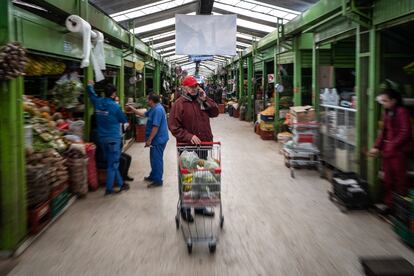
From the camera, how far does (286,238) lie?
175 inches

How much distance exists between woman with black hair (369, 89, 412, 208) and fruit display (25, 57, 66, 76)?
4.49 meters

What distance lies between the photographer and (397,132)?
16.6 feet

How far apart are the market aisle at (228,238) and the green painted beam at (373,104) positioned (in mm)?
588

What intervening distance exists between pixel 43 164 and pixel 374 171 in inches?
167

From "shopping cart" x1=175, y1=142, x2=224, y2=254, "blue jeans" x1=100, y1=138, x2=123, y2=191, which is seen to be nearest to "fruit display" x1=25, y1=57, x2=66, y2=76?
"blue jeans" x1=100, y1=138, x2=123, y2=191

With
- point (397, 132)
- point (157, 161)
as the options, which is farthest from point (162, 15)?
point (397, 132)

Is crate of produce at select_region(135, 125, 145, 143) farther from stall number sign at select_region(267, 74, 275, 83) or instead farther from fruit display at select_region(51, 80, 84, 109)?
fruit display at select_region(51, 80, 84, 109)

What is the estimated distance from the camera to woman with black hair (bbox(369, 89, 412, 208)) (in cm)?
497

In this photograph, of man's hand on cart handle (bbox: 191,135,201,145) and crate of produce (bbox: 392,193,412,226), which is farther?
man's hand on cart handle (bbox: 191,135,201,145)

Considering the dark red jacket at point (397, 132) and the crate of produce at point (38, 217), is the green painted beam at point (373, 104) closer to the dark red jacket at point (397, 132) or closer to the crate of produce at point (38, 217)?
the dark red jacket at point (397, 132)

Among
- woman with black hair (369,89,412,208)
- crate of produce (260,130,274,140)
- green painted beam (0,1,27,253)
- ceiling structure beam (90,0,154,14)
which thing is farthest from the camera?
crate of produce (260,130,274,140)

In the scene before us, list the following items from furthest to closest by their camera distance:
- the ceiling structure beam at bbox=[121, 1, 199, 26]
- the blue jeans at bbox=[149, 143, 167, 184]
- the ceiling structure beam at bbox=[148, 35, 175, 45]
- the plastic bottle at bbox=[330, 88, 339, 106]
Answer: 1. the ceiling structure beam at bbox=[148, 35, 175, 45]
2. the ceiling structure beam at bbox=[121, 1, 199, 26]
3. the plastic bottle at bbox=[330, 88, 339, 106]
4. the blue jeans at bbox=[149, 143, 167, 184]

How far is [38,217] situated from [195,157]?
1783 mm

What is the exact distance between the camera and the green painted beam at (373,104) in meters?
5.49
